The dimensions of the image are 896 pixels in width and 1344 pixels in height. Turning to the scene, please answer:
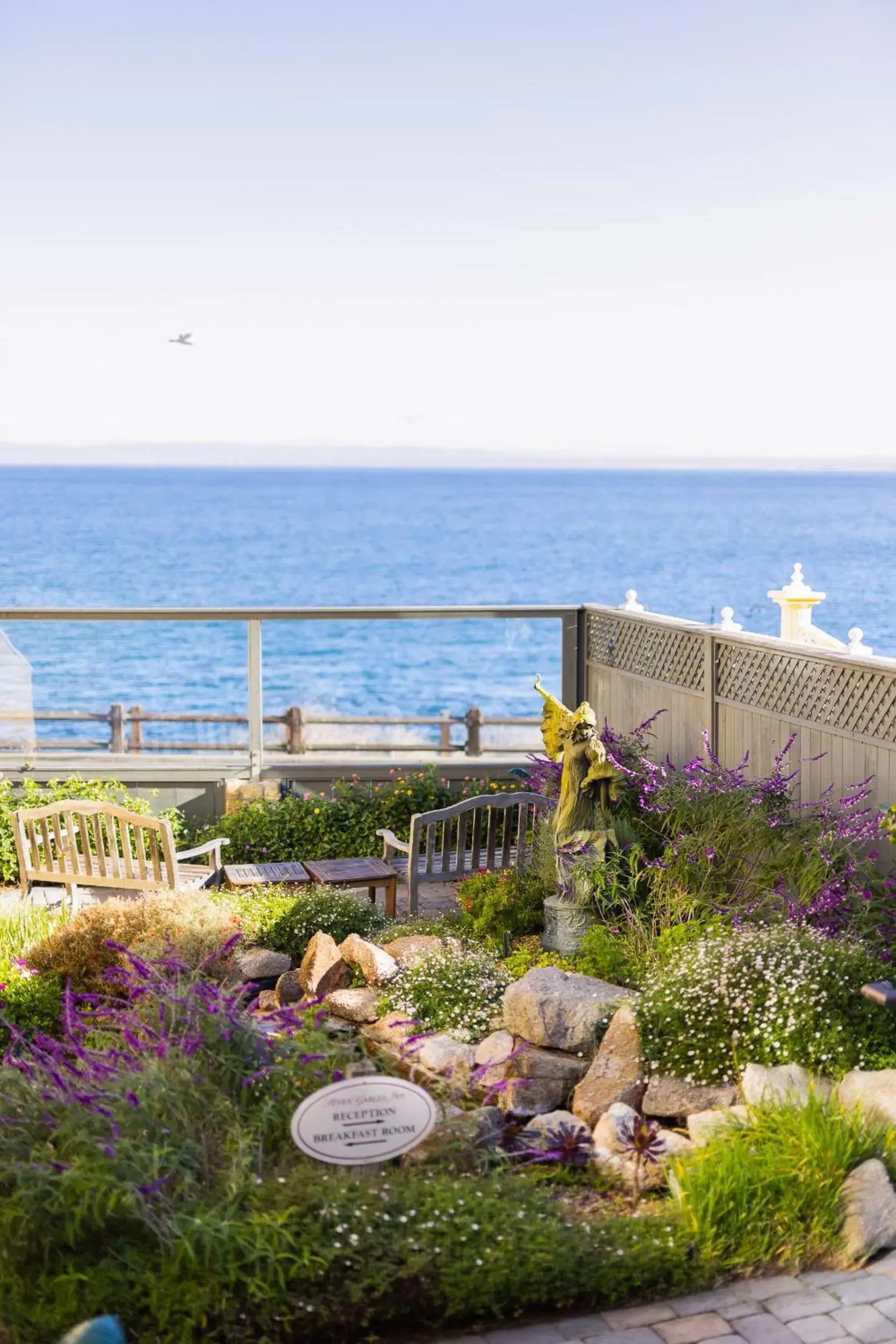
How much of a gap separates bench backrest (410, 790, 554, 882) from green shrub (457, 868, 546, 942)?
0.71 ft

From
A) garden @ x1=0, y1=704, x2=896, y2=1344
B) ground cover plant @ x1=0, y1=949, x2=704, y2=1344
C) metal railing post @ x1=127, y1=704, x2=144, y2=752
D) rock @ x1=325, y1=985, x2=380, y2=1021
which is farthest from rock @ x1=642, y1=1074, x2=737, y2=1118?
metal railing post @ x1=127, y1=704, x2=144, y2=752

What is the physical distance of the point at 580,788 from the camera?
6.70m

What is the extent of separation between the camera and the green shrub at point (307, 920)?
6.73m

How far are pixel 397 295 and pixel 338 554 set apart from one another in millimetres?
16156

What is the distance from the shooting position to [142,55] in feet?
120

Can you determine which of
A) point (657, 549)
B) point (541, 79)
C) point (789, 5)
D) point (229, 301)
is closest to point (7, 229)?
point (229, 301)

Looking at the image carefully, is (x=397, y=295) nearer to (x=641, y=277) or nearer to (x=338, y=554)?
(x=641, y=277)

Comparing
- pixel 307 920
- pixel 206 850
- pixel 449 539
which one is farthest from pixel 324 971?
pixel 449 539

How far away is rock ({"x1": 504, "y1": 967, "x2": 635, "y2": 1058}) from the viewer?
5184 mm

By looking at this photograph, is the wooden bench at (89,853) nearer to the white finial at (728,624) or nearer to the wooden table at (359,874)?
the wooden table at (359,874)

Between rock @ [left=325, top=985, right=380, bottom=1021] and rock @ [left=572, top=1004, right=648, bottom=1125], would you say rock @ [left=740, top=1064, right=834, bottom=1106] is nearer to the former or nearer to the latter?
rock @ [left=572, top=1004, right=648, bottom=1125]

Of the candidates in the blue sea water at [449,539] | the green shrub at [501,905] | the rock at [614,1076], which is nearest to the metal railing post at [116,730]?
the green shrub at [501,905]

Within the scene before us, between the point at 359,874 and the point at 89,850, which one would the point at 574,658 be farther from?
the point at 89,850

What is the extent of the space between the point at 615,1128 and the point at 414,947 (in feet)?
6.12
